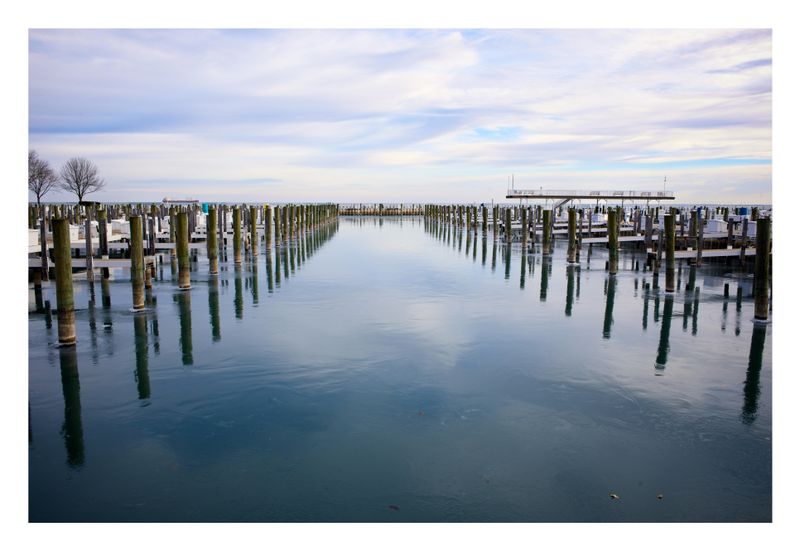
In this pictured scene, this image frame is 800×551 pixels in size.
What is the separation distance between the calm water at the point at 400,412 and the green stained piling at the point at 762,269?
0.68 meters

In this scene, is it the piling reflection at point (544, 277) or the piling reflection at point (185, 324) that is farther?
the piling reflection at point (544, 277)

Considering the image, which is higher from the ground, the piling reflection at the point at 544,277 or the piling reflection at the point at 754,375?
the piling reflection at the point at 544,277

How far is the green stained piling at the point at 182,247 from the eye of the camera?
63.2 feet

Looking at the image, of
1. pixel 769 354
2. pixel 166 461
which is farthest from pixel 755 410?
pixel 166 461

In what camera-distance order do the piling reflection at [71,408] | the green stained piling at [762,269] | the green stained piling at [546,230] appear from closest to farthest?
the piling reflection at [71,408], the green stained piling at [762,269], the green stained piling at [546,230]

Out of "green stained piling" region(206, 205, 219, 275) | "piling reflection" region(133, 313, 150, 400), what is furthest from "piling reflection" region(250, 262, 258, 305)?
"piling reflection" region(133, 313, 150, 400)

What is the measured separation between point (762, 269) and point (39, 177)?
76.7 metres

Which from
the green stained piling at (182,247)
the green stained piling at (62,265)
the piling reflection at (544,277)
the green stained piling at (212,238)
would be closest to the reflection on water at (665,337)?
the piling reflection at (544,277)

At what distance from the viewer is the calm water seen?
7.13 m

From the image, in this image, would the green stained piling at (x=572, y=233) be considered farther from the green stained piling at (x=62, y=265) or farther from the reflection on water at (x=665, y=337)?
the green stained piling at (x=62, y=265)

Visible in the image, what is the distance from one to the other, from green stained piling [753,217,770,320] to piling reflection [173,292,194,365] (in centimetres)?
1473

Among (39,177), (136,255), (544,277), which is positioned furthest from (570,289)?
(39,177)

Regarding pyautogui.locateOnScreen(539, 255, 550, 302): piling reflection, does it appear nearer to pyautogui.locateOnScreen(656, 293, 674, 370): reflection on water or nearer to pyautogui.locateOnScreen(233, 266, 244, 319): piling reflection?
pyautogui.locateOnScreen(656, 293, 674, 370): reflection on water
